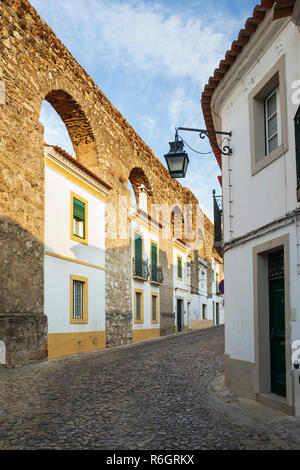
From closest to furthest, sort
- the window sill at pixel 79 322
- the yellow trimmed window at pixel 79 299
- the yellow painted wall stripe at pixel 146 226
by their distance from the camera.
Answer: the window sill at pixel 79 322 → the yellow trimmed window at pixel 79 299 → the yellow painted wall stripe at pixel 146 226

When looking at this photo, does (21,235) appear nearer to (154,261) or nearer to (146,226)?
(146,226)

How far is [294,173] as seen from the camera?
19.2ft

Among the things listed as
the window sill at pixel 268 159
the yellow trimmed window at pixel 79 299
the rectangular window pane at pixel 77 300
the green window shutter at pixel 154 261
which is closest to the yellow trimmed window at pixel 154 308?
the green window shutter at pixel 154 261

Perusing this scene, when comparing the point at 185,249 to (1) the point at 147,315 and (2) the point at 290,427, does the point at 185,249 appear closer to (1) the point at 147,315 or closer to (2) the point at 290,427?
(1) the point at 147,315

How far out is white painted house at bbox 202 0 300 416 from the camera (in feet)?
19.2

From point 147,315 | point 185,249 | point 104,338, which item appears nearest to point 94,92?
point 104,338

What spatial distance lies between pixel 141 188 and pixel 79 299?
9240 mm

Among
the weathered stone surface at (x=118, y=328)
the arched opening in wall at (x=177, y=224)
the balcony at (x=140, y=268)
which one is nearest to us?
the weathered stone surface at (x=118, y=328)

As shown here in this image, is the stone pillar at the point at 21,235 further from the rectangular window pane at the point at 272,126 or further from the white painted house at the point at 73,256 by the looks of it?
the rectangular window pane at the point at 272,126

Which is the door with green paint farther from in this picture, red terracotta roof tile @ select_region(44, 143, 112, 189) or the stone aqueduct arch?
red terracotta roof tile @ select_region(44, 143, 112, 189)

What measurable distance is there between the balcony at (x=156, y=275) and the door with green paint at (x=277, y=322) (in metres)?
15.4

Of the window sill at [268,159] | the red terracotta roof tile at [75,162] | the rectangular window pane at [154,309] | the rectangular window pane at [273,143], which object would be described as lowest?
the rectangular window pane at [154,309]

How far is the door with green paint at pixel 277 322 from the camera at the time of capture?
6441mm

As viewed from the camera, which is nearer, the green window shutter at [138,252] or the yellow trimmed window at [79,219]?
the yellow trimmed window at [79,219]
